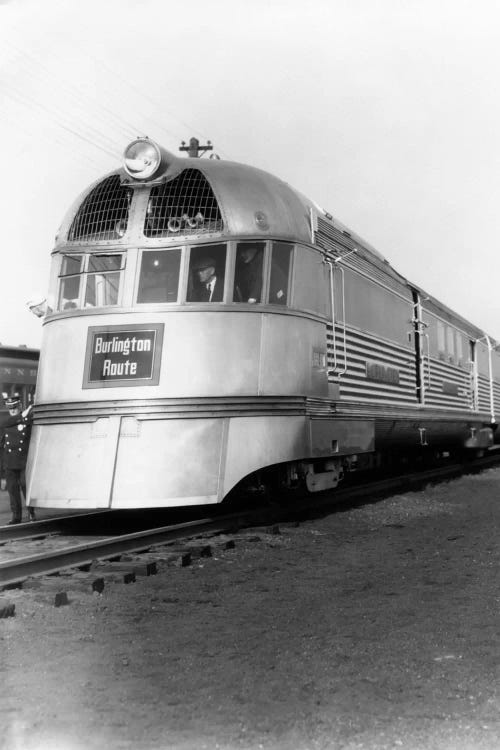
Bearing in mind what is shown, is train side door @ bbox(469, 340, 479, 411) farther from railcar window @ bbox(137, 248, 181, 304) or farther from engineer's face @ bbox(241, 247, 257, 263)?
railcar window @ bbox(137, 248, 181, 304)

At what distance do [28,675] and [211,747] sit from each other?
1.09m

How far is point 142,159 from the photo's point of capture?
7645mm

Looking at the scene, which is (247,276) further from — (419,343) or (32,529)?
(419,343)

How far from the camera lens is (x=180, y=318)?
724cm

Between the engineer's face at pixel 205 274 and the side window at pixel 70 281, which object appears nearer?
the engineer's face at pixel 205 274

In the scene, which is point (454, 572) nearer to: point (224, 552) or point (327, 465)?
point (224, 552)

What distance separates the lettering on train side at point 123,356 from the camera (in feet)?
23.3

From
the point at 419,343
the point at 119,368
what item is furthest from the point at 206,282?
the point at 419,343

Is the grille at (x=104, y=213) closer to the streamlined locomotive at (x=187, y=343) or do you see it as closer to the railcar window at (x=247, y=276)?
the streamlined locomotive at (x=187, y=343)

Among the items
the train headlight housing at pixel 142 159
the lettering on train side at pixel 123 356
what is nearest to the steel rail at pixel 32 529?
the lettering on train side at pixel 123 356

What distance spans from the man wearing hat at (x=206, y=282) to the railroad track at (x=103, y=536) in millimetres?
2070

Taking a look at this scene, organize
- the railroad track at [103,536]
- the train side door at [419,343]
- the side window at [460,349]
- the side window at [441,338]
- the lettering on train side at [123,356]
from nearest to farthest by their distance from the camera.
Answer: the railroad track at [103,536], the lettering on train side at [123,356], the train side door at [419,343], the side window at [441,338], the side window at [460,349]

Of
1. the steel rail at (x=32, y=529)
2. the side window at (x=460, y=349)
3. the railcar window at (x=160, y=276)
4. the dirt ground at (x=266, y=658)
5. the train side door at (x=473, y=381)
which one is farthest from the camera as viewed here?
the train side door at (x=473, y=381)

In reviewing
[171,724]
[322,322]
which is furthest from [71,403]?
[171,724]
